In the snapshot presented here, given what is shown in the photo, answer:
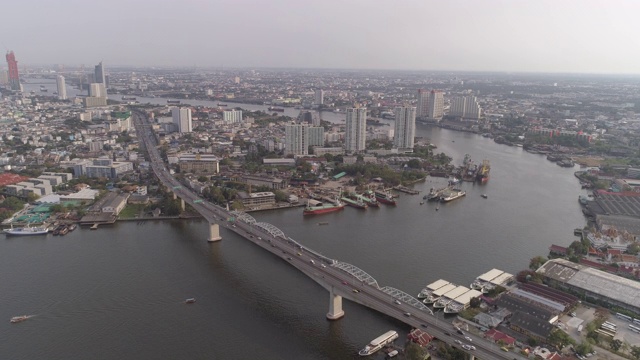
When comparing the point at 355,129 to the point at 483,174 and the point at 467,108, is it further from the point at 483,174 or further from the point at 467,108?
the point at 467,108

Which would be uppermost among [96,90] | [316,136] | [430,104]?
[96,90]

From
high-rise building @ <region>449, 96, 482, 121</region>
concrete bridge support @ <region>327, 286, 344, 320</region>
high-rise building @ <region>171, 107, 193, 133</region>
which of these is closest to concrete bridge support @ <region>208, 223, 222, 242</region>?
concrete bridge support @ <region>327, 286, 344, 320</region>

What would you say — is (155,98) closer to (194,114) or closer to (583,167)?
(194,114)

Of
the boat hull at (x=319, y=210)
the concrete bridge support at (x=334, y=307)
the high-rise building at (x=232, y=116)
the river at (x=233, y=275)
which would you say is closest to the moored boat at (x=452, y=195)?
the river at (x=233, y=275)

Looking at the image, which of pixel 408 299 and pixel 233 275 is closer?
pixel 408 299

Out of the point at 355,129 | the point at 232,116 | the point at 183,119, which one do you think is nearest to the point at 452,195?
the point at 355,129

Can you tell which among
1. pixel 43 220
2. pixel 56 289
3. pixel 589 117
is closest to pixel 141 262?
pixel 56 289

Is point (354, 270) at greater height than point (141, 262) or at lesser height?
greater
